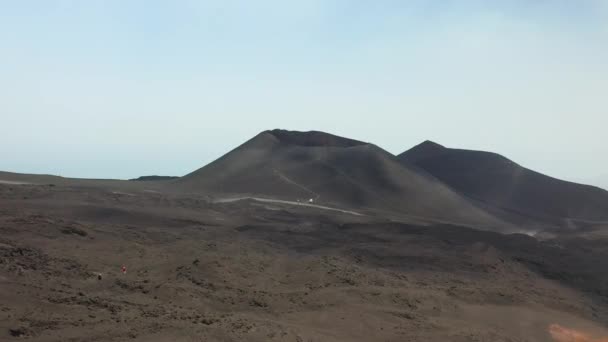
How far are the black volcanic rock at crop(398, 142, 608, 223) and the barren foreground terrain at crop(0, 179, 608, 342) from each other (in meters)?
25.6

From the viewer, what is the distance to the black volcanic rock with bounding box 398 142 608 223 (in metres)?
54.5

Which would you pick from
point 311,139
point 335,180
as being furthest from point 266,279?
point 311,139

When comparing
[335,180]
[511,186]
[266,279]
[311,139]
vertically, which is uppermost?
[311,139]

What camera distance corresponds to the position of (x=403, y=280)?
63.6 ft

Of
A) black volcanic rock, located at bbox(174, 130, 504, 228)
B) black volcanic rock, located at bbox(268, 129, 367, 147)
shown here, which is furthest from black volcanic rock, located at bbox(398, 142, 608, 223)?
black volcanic rock, located at bbox(268, 129, 367, 147)

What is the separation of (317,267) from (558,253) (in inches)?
617

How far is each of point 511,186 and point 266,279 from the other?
157ft

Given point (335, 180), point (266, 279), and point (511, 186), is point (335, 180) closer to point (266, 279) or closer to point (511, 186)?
point (511, 186)

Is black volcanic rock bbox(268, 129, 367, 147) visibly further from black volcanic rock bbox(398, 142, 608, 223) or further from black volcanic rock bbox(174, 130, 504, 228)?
black volcanic rock bbox(398, 142, 608, 223)

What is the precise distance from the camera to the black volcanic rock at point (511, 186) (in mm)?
54531

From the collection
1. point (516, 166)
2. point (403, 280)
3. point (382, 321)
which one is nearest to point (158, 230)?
point (403, 280)

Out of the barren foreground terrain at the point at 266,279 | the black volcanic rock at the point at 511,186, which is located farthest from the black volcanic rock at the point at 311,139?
the barren foreground terrain at the point at 266,279

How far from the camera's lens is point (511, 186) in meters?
59.1

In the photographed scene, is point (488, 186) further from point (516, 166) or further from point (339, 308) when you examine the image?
point (339, 308)
